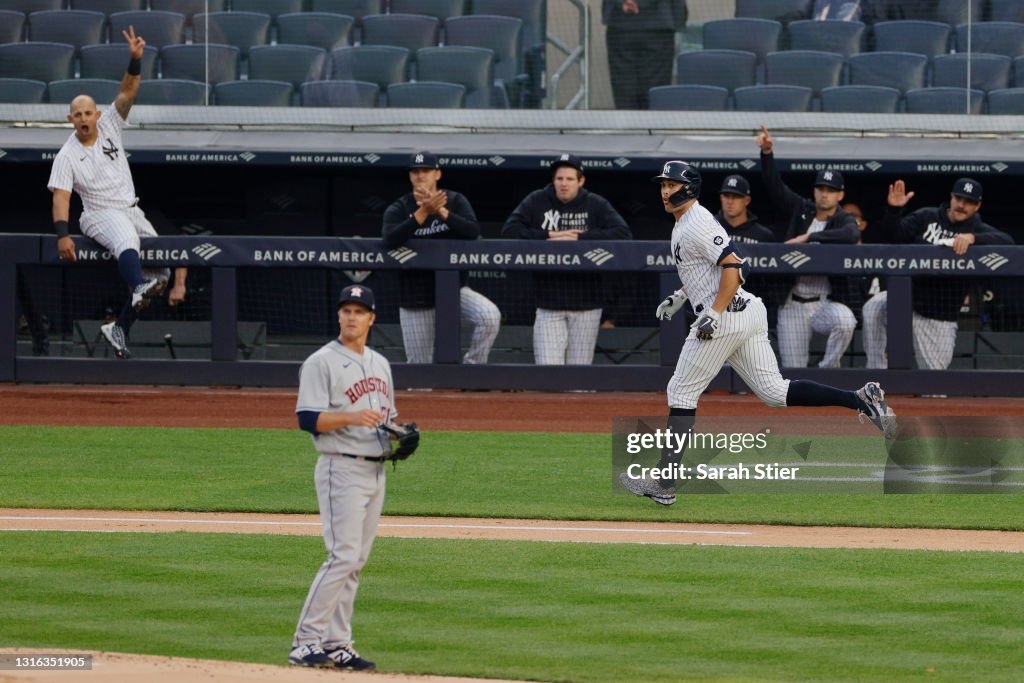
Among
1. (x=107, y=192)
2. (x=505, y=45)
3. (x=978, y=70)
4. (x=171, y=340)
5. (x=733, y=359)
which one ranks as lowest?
(x=171, y=340)

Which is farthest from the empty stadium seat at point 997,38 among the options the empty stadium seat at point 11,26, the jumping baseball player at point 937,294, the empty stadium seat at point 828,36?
the empty stadium seat at point 11,26

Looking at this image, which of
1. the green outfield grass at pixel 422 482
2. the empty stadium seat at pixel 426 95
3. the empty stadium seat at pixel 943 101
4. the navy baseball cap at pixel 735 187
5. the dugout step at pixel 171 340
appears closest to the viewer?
the green outfield grass at pixel 422 482

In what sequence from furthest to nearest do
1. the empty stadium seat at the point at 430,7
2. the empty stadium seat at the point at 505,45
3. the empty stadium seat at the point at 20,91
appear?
the empty stadium seat at the point at 430,7
the empty stadium seat at the point at 20,91
the empty stadium seat at the point at 505,45

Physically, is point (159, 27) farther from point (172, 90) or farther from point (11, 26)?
point (11, 26)

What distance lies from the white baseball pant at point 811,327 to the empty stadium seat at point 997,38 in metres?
3.46

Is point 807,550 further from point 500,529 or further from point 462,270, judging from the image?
point 462,270

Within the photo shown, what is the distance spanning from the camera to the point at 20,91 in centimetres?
1487

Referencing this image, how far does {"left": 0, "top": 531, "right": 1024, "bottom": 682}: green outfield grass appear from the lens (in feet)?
18.0

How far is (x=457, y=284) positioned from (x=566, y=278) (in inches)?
33.2

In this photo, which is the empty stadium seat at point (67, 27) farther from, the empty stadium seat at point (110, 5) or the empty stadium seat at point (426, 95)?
the empty stadium seat at point (426, 95)

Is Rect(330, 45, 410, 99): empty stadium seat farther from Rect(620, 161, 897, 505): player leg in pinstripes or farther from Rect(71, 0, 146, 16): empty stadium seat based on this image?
Rect(620, 161, 897, 505): player leg in pinstripes

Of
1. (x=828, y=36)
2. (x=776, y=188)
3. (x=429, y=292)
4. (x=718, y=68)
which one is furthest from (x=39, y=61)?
(x=828, y=36)

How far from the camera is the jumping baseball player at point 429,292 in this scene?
40.4 feet

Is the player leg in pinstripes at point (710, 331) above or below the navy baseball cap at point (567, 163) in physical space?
below
